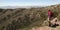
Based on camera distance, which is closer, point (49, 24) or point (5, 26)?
point (49, 24)

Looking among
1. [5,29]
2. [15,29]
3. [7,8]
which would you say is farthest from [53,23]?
[7,8]

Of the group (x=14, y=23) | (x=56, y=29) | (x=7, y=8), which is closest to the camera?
(x=56, y=29)

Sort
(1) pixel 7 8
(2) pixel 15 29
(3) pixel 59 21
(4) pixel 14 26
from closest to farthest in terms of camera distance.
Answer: (3) pixel 59 21, (2) pixel 15 29, (4) pixel 14 26, (1) pixel 7 8

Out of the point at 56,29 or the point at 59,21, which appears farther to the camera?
the point at 59,21

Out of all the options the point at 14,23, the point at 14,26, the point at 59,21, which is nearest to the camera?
the point at 59,21

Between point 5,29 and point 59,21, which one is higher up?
point 59,21

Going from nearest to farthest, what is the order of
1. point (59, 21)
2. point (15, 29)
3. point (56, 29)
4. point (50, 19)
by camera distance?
point (56, 29)
point (50, 19)
point (59, 21)
point (15, 29)

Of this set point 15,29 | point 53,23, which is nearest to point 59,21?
point 53,23

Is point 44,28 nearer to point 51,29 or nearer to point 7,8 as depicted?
point 51,29

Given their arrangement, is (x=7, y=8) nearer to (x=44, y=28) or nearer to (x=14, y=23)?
(x=14, y=23)
